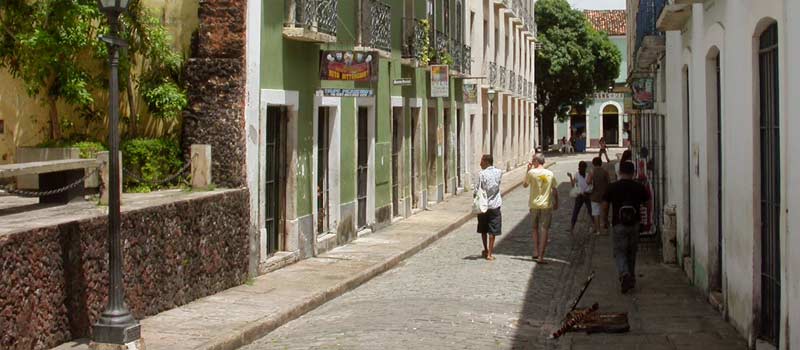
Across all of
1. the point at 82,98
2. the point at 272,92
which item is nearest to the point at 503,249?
the point at 272,92

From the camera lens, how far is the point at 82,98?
39.2 ft

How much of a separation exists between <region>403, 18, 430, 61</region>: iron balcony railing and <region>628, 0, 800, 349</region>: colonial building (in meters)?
7.60

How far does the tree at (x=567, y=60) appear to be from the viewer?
2378 inches

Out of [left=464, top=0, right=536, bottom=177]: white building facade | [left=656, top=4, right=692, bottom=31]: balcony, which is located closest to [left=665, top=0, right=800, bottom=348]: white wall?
[left=656, top=4, right=692, bottom=31]: balcony

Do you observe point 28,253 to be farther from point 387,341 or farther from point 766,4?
point 766,4

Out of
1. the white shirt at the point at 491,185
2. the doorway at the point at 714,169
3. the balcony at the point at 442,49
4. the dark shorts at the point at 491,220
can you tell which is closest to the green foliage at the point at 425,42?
the balcony at the point at 442,49

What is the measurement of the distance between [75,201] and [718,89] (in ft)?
22.6

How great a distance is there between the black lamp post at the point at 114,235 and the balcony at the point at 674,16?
7.06 m

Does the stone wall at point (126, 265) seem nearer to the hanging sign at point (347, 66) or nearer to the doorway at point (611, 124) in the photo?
the hanging sign at point (347, 66)

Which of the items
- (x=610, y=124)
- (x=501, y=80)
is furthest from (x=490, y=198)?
(x=610, y=124)

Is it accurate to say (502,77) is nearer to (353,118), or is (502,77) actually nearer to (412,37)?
(412,37)

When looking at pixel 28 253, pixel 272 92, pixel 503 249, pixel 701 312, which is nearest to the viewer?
pixel 28 253

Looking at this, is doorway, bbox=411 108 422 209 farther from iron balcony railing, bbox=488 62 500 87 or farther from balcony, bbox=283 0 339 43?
iron balcony railing, bbox=488 62 500 87

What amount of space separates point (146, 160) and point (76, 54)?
142 cm
